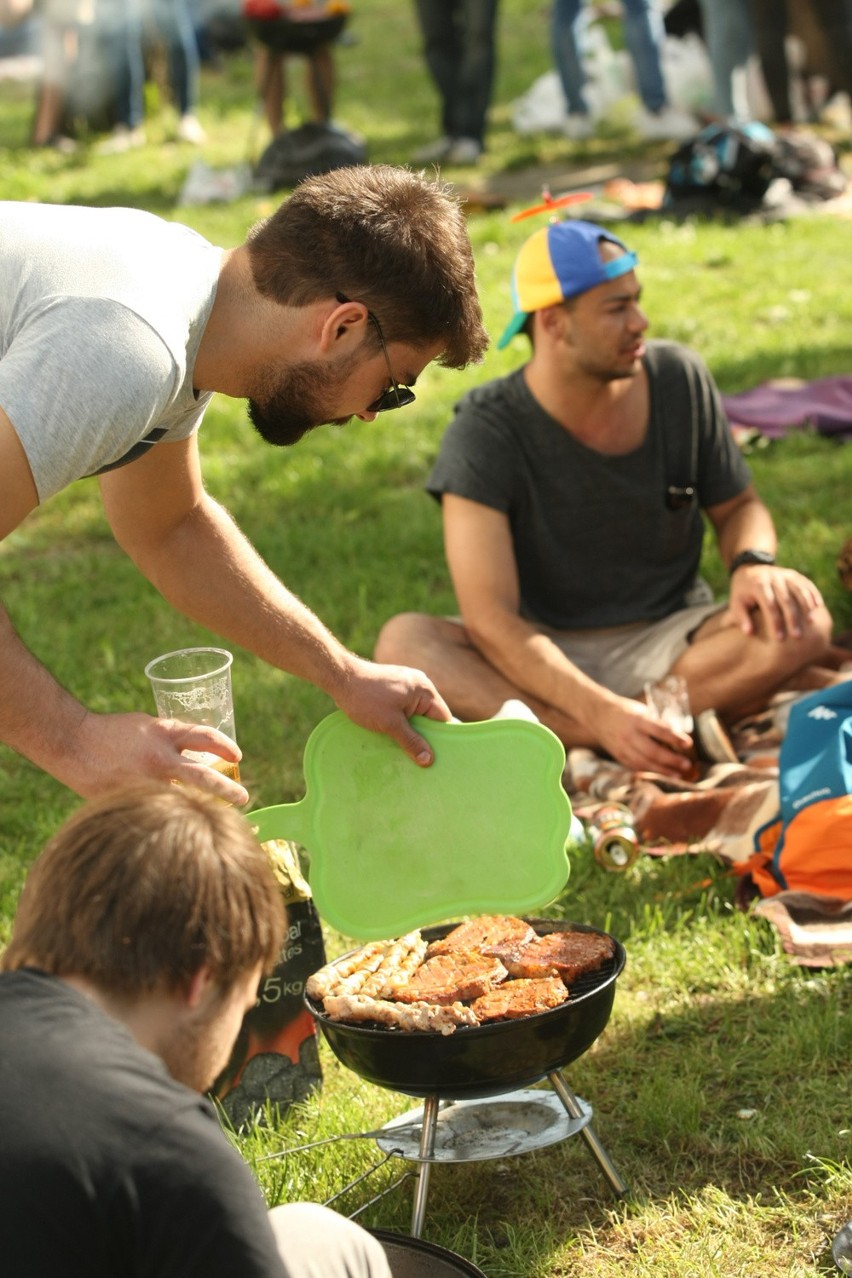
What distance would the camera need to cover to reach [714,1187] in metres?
2.89

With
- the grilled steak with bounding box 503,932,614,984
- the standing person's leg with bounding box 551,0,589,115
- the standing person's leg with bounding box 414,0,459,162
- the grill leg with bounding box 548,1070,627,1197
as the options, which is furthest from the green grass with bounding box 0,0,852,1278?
the standing person's leg with bounding box 551,0,589,115

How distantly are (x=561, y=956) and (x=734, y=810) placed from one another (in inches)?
52.2

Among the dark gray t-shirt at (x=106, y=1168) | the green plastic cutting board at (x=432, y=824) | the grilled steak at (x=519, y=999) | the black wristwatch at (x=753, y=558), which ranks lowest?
the black wristwatch at (x=753, y=558)

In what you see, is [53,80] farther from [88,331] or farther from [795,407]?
[88,331]

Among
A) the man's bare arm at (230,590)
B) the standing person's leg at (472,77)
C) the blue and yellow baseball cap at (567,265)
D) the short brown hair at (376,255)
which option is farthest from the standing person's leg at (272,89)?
the short brown hair at (376,255)

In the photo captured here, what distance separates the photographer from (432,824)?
118 inches

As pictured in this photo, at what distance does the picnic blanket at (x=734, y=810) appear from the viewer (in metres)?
3.56

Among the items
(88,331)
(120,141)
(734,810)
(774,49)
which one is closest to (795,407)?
(734,810)

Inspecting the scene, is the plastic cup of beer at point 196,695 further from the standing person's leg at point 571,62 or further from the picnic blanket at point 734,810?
the standing person's leg at point 571,62

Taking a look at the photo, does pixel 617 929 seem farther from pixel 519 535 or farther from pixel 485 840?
pixel 519 535

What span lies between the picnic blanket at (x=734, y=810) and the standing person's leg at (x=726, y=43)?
760cm

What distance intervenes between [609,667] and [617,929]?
1183 millimetres

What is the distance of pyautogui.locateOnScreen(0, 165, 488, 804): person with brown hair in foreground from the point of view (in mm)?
2283

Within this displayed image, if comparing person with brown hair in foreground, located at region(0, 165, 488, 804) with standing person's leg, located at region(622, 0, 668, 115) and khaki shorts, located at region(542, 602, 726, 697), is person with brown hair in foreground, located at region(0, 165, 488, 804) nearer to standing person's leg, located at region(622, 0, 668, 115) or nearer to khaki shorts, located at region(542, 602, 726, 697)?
khaki shorts, located at region(542, 602, 726, 697)
